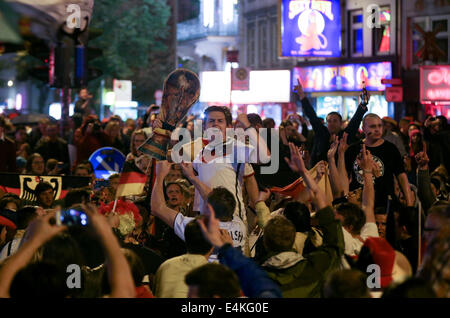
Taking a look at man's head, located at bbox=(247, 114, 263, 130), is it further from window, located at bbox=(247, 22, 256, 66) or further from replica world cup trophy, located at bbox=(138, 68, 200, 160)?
window, located at bbox=(247, 22, 256, 66)

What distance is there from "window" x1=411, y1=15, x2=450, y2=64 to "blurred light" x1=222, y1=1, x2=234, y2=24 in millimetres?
30354

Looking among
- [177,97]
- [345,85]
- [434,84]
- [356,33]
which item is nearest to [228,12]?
[356,33]

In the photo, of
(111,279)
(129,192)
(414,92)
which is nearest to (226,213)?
(111,279)

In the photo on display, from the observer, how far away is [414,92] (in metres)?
29.3

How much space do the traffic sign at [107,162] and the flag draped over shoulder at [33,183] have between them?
1.58 m

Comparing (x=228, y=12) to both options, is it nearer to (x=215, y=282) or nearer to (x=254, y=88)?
(x=254, y=88)

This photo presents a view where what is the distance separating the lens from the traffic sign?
41.0ft

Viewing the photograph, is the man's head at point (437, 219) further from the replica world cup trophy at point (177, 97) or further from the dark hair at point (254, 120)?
the dark hair at point (254, 120)

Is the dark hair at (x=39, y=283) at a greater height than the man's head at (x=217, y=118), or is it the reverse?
the man's head at (x=217, y=118)

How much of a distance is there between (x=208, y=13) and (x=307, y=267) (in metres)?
56.8

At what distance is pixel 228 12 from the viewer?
59594 mm

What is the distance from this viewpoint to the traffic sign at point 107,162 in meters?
12.5

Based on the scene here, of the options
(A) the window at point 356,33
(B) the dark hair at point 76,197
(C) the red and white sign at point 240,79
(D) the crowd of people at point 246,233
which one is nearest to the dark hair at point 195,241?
(D) the crowd of people at point 246,233

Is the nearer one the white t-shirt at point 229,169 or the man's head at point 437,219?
the man's head at point 437,219
